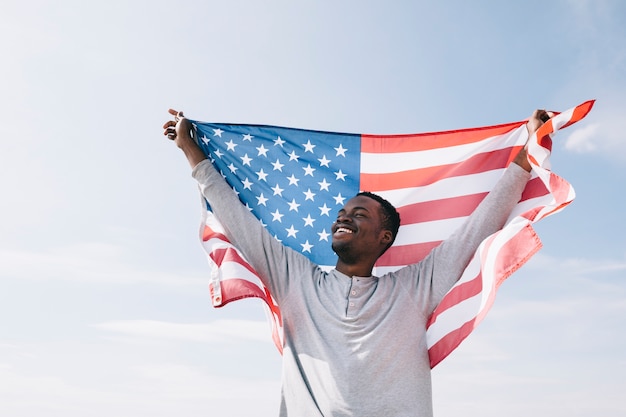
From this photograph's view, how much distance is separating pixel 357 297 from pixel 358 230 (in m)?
0.75

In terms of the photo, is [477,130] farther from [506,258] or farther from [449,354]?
[449,354]

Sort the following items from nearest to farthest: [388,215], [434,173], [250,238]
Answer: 1. [250,238]
2. [388,215]
3. [434,173]

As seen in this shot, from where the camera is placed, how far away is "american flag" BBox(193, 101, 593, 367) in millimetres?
6004

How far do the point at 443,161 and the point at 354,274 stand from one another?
1.67m

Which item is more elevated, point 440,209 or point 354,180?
point 354,180

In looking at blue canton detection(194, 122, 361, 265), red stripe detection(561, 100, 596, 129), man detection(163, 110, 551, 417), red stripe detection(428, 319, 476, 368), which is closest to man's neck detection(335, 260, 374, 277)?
man detection(163, 110, 551, 417)

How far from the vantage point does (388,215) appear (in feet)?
21.1

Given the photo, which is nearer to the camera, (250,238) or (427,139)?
(250,238)

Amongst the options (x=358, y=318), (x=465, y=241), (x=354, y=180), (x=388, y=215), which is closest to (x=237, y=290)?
(x=358, y=318)

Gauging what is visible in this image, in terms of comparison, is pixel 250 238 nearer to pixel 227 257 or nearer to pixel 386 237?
pixel 227 257

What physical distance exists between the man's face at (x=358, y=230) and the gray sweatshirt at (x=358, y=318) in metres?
0.28

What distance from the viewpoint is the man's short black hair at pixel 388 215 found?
20.9 ft

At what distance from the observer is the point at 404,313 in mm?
5457

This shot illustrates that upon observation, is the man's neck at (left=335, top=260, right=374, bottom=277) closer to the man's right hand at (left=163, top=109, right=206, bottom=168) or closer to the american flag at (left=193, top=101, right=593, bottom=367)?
the american flag at (left=193, top=101, right=593, bottom=367)
